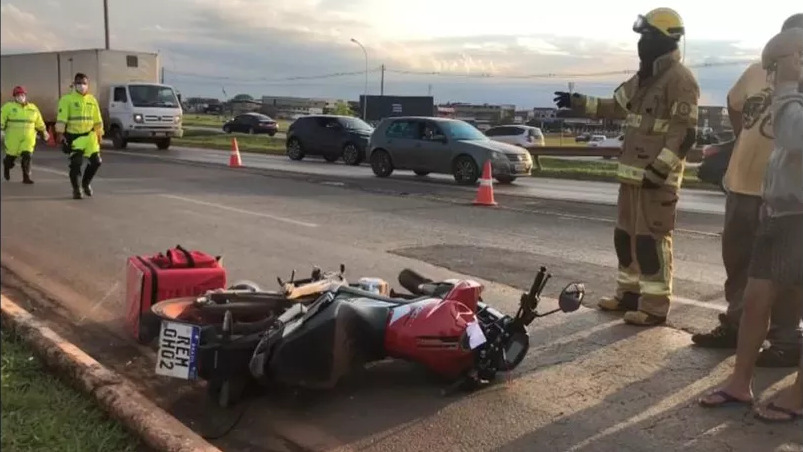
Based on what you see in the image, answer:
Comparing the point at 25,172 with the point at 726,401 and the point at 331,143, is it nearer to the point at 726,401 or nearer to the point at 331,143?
the point at 726,401

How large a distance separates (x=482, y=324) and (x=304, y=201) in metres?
9.12

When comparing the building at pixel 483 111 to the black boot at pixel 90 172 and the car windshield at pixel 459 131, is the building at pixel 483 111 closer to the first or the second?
the black boot at pixel 90 172

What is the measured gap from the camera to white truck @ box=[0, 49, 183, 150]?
15.1 feet

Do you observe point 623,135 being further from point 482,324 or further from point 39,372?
point 39,372

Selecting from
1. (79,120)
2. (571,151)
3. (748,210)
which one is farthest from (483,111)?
(571,151)

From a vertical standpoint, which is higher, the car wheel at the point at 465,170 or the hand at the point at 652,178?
the hand at the point at 652,178

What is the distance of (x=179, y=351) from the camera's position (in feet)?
12.9

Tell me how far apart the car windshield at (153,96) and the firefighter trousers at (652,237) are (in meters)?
3.35

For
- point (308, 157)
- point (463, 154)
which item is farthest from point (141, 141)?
point (308, 157)

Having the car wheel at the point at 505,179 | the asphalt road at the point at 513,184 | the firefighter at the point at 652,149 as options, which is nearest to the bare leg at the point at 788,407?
the firefighter at the point at 652,149

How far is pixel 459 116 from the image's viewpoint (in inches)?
203

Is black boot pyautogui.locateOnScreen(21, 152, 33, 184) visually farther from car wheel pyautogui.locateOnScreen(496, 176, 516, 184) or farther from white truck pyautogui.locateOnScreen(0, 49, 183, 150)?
car wheel pyautogui.locateOnScreen(496, 176, 516, 184)

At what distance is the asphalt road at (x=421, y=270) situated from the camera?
12.4ft

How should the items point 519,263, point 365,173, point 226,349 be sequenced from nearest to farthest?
point 226,349
point 519,263
point 365,173
